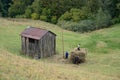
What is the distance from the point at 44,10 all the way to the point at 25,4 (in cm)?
971

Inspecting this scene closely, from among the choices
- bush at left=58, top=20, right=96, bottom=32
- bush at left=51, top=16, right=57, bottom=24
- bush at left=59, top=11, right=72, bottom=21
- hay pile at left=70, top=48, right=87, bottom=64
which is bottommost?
hay pile at left=70, top=48, right=87, bottom=64

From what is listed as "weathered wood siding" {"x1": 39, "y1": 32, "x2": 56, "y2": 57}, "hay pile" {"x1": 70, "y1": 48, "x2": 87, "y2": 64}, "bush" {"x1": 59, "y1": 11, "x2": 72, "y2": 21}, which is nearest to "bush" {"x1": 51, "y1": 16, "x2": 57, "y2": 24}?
"bush" {"x1": 59, "y1": 11, "x2": 72, "y2": 21}

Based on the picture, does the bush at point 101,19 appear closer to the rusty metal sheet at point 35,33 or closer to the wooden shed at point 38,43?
the wooden shed at point 38,43

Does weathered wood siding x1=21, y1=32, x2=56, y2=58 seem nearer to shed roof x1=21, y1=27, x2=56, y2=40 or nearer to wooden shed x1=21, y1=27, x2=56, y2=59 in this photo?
wooden shed x1=21, y1=27, x2=56, y2=59

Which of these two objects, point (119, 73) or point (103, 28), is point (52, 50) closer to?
point (119, 73)

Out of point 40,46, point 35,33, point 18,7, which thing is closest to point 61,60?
point 40,46

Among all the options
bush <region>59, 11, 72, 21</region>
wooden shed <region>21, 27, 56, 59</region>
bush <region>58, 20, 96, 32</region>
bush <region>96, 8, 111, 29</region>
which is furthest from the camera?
bush <region>59, 11, 72, 21</region>

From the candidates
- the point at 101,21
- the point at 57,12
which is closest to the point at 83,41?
the point at 101,21

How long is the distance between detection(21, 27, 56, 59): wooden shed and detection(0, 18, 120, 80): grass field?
1023 millimetres

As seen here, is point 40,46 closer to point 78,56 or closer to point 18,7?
point 78,56

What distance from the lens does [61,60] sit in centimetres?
3309

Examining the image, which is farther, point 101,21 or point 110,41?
point 101,21

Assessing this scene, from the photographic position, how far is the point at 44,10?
65.2 meters

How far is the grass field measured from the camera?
2018cm
